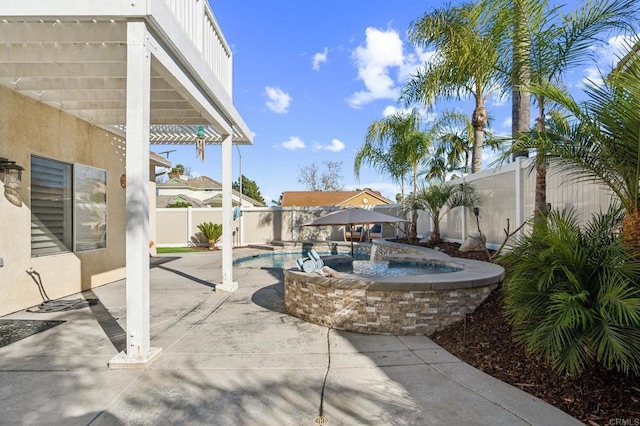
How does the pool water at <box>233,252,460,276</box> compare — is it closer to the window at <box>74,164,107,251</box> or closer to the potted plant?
the potted plant

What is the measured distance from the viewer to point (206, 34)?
19.6 feet

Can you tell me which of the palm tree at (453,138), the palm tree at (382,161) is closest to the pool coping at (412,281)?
the palm tree at (382,161)

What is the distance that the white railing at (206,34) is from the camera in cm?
502

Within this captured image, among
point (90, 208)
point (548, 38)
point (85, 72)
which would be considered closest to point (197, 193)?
point (90, 208)

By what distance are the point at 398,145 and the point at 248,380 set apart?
40.0ft

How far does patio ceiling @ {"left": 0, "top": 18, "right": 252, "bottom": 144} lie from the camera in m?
3.88

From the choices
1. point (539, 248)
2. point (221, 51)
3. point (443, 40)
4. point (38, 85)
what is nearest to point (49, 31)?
point (38, 85)

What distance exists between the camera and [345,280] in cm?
511

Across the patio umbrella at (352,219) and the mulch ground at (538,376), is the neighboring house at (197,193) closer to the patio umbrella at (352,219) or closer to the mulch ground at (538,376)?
the patio umbrella at (352,219)

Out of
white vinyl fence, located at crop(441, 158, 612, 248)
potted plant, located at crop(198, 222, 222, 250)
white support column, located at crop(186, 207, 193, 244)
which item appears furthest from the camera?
white support column, located at crop(186, 207, 193, 244)

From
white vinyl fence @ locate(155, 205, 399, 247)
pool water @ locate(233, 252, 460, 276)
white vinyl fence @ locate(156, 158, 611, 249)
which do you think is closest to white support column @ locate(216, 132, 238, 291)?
pool water @ locate(233, 252, 460, 276)

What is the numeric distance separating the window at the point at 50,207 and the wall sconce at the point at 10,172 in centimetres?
63

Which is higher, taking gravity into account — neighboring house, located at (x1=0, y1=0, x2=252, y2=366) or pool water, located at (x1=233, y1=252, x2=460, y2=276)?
neighboring house, located at (x1=0, y1=0, x2=252, y2=366)

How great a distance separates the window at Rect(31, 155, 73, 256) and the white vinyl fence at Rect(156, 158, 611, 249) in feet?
27.2
